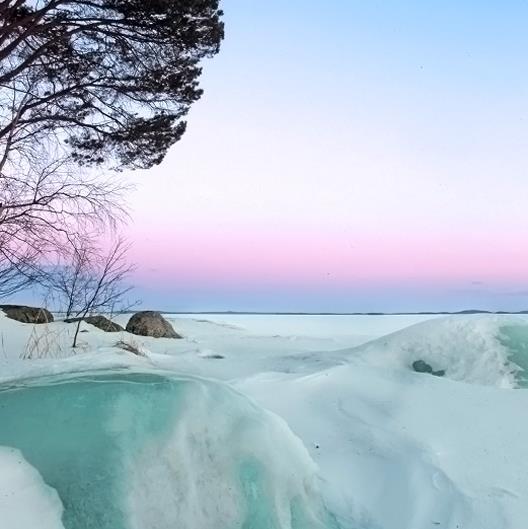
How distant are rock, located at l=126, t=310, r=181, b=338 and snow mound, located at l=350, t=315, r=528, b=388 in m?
5.33

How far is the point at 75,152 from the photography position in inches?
350

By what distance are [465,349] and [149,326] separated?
6.85 meters

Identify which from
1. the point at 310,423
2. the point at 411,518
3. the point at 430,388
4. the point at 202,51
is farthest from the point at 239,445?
the point at 202,51

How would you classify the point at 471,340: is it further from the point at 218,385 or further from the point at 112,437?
the point at 112,437

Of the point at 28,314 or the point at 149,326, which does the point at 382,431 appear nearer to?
the point at 149,326

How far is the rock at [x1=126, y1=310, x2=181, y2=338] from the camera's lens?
11.1 meters

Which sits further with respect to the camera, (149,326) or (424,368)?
(149,326)

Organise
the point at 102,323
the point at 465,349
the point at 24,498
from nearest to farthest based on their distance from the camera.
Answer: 1. the point at 24,498
2. the point at 465,349
3. the point at 102,323

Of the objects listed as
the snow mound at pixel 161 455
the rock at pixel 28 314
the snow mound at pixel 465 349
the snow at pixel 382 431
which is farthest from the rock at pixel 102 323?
the snow mound at pixel 161 455

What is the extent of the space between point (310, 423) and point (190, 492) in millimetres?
1579

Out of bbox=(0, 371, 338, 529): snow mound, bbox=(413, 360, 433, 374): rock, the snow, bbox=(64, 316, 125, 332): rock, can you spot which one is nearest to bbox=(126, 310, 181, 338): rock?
bbox=(64, 316, 125, 332): rock

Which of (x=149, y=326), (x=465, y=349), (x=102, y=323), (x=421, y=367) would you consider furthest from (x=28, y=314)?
(x=465, y=349)

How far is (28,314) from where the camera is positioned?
38.4 feet

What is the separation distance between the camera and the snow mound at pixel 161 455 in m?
2.35
